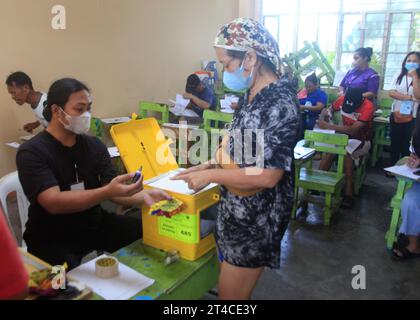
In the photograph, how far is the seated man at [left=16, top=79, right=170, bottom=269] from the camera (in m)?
1.54

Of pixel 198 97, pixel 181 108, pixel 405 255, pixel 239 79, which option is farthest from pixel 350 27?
pixel 239 79

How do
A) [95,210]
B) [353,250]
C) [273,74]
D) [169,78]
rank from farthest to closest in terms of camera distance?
1. [169,78]
2. [353,250]
3. [95,210]
4. [273,74]

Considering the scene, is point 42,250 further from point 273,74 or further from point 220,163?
point 273,74

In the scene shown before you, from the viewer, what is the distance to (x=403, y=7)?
616 centimetres

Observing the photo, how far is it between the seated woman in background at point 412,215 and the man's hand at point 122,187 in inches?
88.1

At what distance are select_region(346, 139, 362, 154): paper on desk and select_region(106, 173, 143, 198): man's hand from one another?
3047mm

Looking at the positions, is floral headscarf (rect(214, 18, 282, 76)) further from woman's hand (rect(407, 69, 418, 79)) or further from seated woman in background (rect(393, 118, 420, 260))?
woman's hand (rect(407, 69, 418, 79))

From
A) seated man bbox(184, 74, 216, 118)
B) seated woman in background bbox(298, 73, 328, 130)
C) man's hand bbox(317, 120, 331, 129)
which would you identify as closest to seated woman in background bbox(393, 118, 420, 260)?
man's hand bbox(317, 120, 331, 129)

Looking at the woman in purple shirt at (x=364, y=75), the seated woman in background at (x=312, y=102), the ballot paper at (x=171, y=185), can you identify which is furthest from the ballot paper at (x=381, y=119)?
the ballot paper at (x=171, y=185)

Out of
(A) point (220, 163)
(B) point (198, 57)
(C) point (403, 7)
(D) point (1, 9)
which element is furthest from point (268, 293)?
(C) point (403, 7)

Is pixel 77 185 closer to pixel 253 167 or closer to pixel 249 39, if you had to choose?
pixel 253 167

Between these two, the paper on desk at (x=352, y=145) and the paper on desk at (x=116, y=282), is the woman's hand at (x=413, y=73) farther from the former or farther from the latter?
the paper on desk at (x=116, y=282)

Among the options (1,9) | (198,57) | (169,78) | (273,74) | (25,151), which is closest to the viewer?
(273,74)

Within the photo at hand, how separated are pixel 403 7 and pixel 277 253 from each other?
6319 mm
